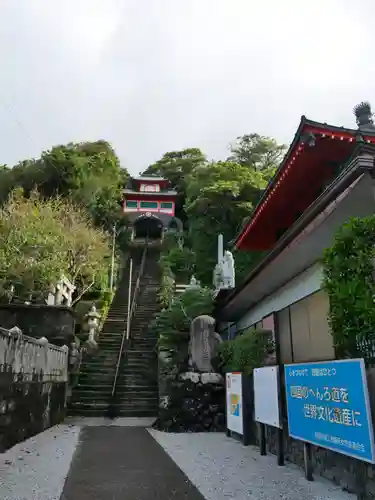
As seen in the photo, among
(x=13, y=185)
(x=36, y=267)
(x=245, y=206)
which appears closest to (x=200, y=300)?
(x=36, y=267)

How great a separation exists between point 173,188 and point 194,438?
35.7 m

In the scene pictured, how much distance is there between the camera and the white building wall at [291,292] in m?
6.97

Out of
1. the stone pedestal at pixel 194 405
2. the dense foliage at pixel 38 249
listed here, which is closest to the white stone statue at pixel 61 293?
the dense foliage at pixel 38 249

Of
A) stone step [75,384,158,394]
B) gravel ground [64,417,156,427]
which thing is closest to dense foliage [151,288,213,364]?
stone step [75,384,158,394]

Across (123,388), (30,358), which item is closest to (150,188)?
(123,388)

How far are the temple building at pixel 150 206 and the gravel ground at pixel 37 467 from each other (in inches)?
1223

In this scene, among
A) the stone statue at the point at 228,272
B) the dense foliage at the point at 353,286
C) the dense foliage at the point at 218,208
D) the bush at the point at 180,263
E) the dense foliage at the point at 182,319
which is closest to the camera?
the dense foliage at the point at 353,286

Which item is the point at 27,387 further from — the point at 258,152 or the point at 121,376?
the point at 258,152

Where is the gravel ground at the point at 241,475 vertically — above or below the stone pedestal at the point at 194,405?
below

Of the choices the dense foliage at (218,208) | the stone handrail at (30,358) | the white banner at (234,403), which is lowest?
the white banner at (234,403)

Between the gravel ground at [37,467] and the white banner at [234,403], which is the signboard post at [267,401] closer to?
the white banner at [234,403]

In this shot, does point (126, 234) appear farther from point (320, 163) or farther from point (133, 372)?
point (320, 163)

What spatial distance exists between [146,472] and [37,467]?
5.35 feet

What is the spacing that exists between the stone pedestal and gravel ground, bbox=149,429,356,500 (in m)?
1.86
